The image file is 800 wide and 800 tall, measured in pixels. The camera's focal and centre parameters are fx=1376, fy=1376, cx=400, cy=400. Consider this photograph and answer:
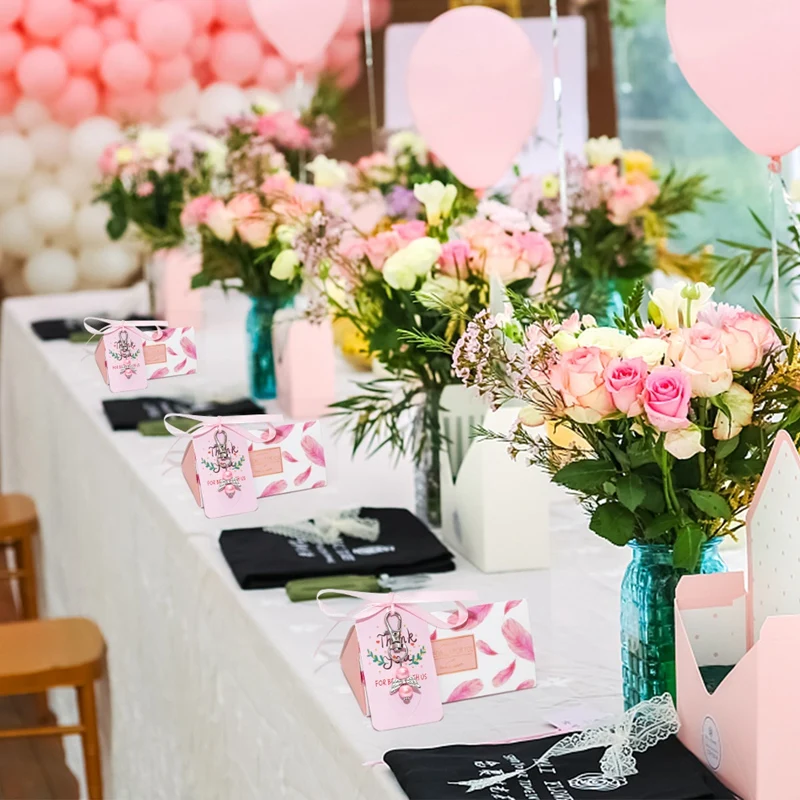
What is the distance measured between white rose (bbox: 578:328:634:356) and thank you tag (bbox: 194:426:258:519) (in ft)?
1.35

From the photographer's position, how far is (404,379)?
1.80m

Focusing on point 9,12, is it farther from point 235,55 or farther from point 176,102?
point 235,55

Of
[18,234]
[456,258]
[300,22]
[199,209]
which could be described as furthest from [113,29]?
[456,258]

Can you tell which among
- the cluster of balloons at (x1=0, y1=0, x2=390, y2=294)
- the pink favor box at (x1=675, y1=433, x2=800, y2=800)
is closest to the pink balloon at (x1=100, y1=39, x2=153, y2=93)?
the cluster of balloons at (x1=0, y1=0, x2=390, y2=294)

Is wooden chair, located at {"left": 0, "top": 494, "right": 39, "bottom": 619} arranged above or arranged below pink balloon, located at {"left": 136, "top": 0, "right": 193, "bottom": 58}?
below

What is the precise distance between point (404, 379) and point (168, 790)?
28.7 inches

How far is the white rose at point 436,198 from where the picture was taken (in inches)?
71.5

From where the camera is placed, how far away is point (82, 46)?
15.4 feet

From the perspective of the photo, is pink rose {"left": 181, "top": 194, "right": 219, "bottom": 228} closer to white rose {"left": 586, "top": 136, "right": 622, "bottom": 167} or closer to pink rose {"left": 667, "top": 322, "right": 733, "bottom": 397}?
white rose {"left": 586, "top": 136, "right": 622, "bottom": 167}

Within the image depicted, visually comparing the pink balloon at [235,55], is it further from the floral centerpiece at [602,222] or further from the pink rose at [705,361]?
the pink rose at [705,361]

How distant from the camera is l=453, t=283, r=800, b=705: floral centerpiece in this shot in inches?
42.2

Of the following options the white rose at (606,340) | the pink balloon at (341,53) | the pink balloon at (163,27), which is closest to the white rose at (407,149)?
the pink balloon at (163,27)

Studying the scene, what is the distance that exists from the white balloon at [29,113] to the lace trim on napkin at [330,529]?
3.41 metres

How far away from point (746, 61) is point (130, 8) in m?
3.60
